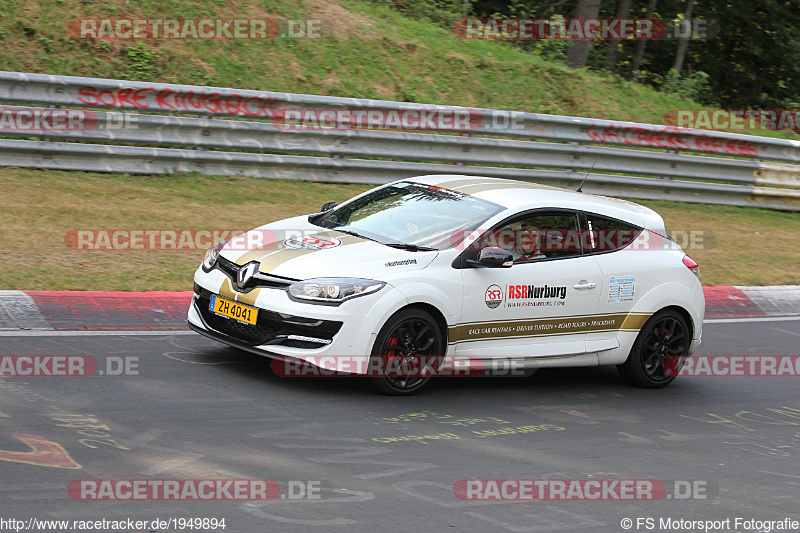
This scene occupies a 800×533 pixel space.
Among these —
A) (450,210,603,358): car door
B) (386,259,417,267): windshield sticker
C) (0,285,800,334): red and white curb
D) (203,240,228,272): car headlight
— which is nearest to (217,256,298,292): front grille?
(203,240,228,272): car headlight

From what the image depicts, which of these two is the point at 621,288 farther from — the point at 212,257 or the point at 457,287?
the point at 212,257

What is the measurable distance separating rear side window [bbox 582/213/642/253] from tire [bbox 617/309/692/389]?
71 centimetres

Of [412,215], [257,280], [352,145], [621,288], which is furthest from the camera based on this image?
[352,145]

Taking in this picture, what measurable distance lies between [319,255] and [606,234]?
8.54ft

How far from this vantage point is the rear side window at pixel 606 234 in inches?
327

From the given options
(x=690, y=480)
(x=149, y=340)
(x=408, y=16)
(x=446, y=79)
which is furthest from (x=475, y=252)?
(x=408, y=16)

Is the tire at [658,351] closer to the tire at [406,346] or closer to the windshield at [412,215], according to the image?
the windshield at [412,215]

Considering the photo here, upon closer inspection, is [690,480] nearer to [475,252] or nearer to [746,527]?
[746,527]

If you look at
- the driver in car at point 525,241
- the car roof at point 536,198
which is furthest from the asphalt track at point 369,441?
the car roof at point 536,198

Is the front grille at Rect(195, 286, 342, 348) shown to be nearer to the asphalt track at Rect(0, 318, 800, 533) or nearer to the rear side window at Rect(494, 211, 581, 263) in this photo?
the asphalt track at Rect(0, 318, 800, 533)

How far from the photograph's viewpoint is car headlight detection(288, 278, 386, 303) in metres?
7.05

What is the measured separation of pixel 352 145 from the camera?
1425 cm

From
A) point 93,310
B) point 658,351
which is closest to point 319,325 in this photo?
point 93,310

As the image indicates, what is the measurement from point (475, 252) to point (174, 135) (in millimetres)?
6769
